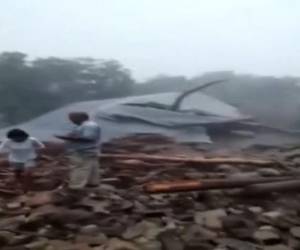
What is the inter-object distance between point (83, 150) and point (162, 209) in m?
1.47

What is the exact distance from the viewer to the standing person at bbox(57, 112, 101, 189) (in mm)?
8203

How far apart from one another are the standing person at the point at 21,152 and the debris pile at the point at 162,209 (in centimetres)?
22

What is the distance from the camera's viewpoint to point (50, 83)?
17625 millimetres

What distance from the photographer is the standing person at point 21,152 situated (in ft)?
27.8

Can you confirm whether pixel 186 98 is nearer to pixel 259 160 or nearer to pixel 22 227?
pixel 259 160

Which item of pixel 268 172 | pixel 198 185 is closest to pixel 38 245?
pixel 198 185

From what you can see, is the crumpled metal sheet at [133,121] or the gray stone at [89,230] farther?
the crumpled metal sheet at [133,121]

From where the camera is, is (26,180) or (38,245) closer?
(38,245)

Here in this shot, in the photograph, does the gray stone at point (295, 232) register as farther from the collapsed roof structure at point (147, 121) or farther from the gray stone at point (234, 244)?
the collapsed roof structure at point (147, 121)

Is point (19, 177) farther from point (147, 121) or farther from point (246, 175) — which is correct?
point (147, 121)

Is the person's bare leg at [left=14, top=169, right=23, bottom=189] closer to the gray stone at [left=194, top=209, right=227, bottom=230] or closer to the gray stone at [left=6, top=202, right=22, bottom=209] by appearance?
the gray stone at [left=6, top=202, right=22, bottom=209]

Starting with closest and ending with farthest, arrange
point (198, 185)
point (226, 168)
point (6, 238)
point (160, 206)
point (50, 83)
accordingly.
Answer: point (6, 238) → point (160, 206) → point (198, 185) → point (226, 168) → point (50, 83)

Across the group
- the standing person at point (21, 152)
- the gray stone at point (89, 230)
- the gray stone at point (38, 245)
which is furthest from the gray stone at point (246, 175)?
the gray stone at point (38, 245)

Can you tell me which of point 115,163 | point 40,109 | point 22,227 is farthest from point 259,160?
point 40,109
